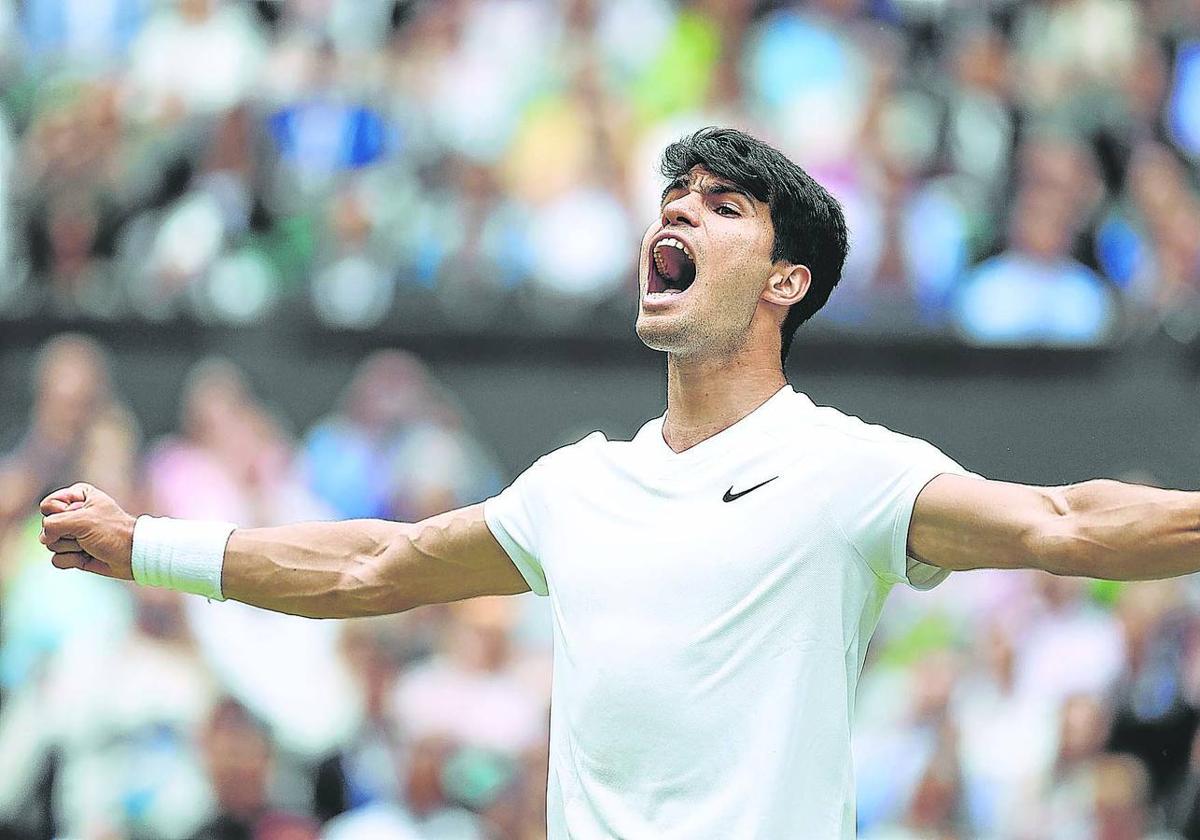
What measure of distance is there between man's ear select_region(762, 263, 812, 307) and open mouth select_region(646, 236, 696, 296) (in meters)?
0.17

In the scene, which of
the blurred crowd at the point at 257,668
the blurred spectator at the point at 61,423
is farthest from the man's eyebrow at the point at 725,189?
the blurred spectator at the point at 61,423

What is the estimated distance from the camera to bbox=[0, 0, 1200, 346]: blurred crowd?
8.48 m

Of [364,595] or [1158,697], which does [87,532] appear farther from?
[1158,697]

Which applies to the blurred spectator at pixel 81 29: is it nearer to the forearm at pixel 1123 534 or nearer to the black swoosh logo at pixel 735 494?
the black swoosh logo at pixel 735 494

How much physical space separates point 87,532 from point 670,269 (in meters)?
1.33

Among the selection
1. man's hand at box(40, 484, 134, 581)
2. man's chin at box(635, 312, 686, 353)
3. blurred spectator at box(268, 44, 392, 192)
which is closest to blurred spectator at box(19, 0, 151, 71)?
blurred spectator at box(268, 44, 392, 192)

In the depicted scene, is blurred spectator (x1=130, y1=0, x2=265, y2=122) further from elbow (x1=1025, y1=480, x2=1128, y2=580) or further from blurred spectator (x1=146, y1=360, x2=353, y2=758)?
elbow (x1=1025, y1=480, x2=1128, y2=580)

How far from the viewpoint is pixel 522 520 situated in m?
3.78

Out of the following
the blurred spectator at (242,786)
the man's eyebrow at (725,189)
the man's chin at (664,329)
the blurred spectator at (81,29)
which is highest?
the blurred spectator at (81,29)

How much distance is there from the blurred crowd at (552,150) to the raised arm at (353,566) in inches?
187

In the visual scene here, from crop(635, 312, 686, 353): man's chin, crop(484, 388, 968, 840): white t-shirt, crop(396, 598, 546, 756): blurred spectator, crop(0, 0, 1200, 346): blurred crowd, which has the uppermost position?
crop(0, 0, 1200, 346): blurred crowd

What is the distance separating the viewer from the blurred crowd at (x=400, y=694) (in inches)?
288

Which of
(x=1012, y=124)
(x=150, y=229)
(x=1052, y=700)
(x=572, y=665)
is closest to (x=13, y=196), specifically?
(x=150, y=229)

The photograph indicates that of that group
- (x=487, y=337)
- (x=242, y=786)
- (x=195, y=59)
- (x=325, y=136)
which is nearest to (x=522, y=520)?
(x=242, y=786)
